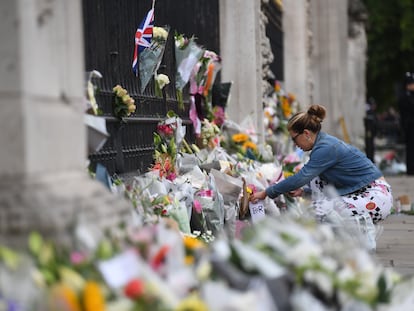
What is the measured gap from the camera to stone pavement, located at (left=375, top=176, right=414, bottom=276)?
7.28 metres

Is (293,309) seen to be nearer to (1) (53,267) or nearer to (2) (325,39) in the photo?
(1) (53,267)

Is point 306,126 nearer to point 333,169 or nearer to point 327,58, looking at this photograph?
point 333,169

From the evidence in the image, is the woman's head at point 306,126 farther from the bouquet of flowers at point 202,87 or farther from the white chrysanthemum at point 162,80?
the bouquet of flowers at point 202,87

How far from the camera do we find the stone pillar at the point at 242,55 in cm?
1098

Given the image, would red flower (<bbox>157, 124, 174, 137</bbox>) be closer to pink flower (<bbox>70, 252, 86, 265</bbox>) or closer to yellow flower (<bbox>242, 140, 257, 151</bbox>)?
yellow flower (<bbox>242, 140, 257, 151</bbox>)

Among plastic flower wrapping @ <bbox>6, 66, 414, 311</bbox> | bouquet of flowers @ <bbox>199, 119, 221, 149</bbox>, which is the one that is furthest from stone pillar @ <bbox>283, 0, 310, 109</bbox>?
plastic flower wrapping @ <bbox>6, 66, 414, 311</bbox>

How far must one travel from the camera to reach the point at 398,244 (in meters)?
8.69

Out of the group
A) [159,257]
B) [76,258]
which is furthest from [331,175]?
[76,258]

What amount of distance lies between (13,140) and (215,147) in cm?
559

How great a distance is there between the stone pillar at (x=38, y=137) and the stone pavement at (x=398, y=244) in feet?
10.7

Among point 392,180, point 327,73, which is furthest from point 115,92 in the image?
point 327,73

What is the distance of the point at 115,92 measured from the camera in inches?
266

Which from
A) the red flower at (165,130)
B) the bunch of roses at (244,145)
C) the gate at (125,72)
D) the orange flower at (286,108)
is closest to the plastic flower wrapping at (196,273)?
the gate at (125,72)

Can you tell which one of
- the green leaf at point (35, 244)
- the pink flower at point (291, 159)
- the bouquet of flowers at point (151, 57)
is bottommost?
the pink flower at point (291, 159)
